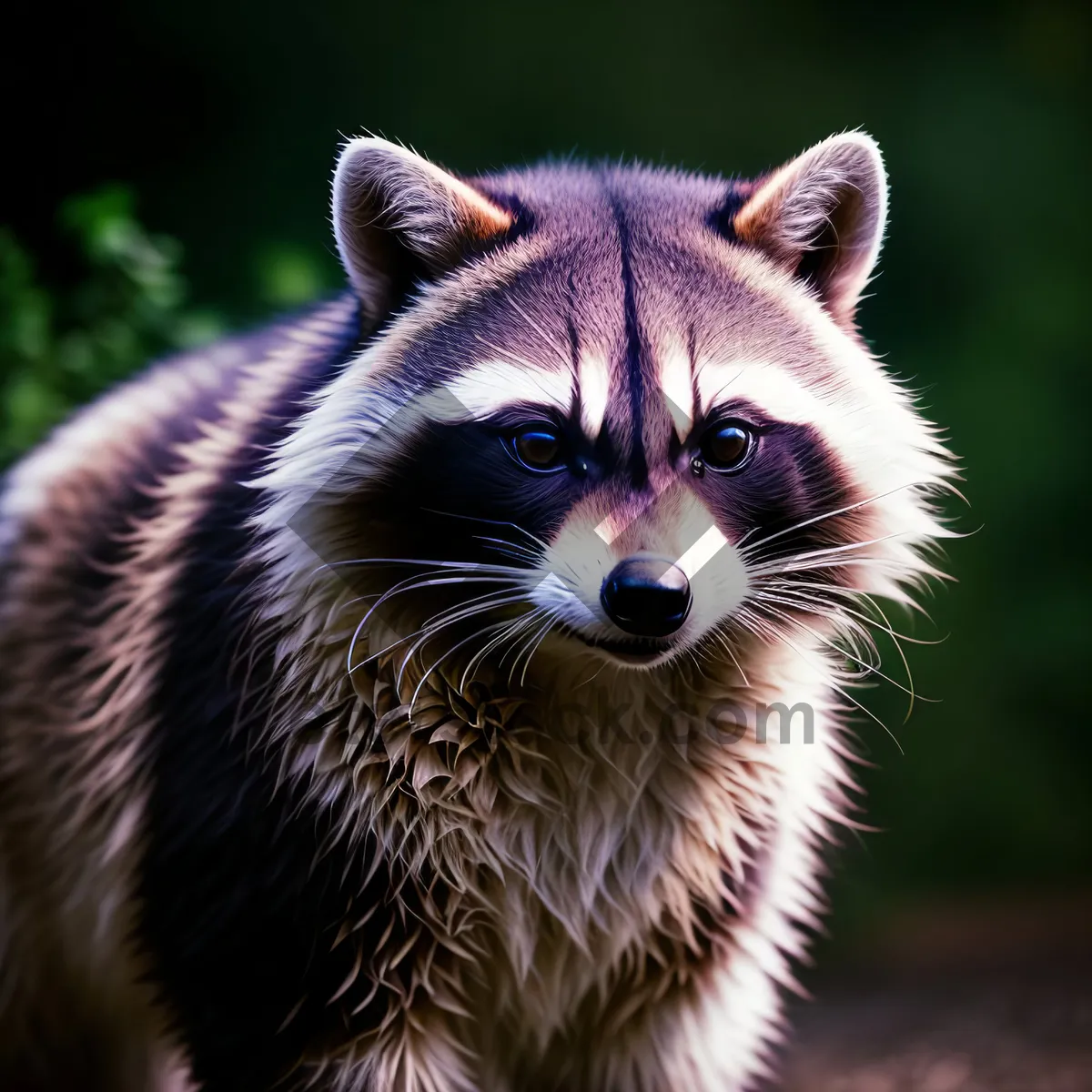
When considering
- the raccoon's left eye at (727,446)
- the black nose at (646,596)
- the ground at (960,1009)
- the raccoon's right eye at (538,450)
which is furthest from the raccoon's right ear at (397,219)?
the ground at (960,1009)

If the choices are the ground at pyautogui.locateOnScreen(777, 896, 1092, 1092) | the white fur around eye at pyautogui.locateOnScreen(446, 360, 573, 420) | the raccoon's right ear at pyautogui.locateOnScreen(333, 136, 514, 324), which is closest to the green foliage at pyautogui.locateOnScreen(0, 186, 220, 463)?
the raccoon's right ear at pyautogui.locateOnScreen(333, 136, 514, 324)

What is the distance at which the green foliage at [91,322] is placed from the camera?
292 centimetres

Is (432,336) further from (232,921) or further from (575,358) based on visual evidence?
(232,921)

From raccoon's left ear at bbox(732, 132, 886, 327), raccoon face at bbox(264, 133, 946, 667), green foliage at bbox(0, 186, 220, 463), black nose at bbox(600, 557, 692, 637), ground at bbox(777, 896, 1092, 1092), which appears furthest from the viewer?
ground at bbox(777, 896, 1092, 1092)

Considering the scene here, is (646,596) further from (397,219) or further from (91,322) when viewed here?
(91,322)

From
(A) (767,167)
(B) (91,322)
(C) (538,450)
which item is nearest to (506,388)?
(C) (538,450)

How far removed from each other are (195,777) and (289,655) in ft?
0.86

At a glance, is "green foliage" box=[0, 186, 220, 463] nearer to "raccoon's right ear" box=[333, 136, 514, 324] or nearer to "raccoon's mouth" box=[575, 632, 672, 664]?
"raccoon's right ear" box=[333, 136, 514, 324]

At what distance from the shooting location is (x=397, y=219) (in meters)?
1.85

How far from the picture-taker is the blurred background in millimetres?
3252

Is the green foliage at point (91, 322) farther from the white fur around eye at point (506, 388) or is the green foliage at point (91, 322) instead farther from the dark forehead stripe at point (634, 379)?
the dark forehead stripe at point (634, 379)

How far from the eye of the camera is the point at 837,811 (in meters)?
2.14

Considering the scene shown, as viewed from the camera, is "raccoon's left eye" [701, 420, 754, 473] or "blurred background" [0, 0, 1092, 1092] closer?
"raccoon's left eye" [701, 420, 754, 473]

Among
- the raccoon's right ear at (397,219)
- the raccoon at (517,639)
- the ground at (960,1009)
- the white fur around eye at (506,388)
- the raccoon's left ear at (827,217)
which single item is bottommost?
the ground at (960,1009)
